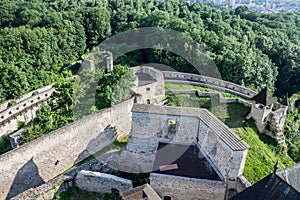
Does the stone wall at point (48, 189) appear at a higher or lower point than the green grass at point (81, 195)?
higher

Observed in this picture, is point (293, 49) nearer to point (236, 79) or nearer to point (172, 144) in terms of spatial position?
point (236, 79)

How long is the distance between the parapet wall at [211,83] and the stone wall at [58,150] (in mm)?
11073

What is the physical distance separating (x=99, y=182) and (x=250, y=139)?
10.8 meters

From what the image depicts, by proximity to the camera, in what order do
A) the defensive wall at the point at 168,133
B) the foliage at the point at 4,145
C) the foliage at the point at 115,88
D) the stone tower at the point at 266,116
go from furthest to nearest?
the foliage at the point at 115,88
the stone tower at the point at 266,116
the foliage at the point at 4,145
the defensive wall at the point at 168,133

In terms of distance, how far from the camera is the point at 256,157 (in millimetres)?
18281

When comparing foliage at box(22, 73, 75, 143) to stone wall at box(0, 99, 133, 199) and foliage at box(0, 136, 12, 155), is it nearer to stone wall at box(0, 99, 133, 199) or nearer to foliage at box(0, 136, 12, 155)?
foliage at box(0, 136, 12, 155)

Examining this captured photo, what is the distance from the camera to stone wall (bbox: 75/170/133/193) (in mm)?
15391

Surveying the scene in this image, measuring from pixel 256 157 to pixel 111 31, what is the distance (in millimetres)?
36621

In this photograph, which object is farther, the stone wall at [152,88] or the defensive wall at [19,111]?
the defensive wall at [19,111]

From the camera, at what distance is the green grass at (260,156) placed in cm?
1686

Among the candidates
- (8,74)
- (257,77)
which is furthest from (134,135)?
(257,77)

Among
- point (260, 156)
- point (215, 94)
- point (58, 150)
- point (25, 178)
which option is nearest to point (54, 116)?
point (58, 150)

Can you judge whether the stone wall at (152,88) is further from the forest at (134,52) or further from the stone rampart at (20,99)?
the stone rampart at (20,99)

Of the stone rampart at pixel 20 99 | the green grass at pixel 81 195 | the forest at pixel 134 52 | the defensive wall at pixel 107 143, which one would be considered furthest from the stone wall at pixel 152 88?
the stone rampart at pixel 20 99
